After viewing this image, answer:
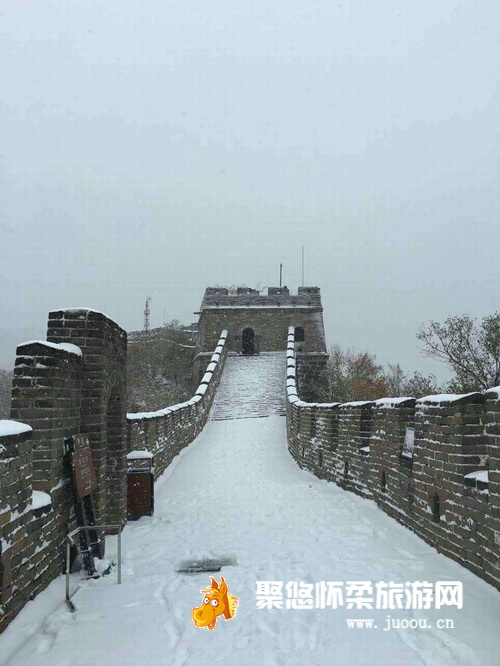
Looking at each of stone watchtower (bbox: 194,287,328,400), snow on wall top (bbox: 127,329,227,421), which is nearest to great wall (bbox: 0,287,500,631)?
snow on wall top (bbox: 127,329,227,421)

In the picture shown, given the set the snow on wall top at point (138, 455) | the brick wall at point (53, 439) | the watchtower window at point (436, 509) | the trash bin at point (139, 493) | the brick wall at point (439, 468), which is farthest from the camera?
the snow on wall top at point (138, 455)

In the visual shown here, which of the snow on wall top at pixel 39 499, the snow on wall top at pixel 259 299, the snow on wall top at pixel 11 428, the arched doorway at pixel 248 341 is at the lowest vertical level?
the snow on wall top at pixel 39 499

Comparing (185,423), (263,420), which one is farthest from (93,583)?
(263,420)

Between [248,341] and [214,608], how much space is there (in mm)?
29183

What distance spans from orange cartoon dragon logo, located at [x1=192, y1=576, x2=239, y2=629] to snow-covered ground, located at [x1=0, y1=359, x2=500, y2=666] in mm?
65

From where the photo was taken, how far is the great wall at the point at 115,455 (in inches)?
150

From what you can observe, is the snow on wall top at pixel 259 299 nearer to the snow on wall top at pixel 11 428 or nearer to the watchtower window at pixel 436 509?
the watchtower window at pixel 436 509

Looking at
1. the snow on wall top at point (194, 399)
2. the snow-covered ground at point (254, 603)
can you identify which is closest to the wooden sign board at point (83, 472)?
the snow-covered ground at point (254, 603)

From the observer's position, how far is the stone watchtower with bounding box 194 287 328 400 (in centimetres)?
3169

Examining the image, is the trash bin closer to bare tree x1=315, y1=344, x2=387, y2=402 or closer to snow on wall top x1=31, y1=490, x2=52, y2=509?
snow on wall top x1=31, y1=490, x2=52, y2=509

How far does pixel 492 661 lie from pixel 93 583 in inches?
120

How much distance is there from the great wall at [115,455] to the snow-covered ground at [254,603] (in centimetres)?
25

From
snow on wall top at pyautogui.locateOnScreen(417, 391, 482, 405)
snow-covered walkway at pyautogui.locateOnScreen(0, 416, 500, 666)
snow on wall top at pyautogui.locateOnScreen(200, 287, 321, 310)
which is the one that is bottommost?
snow-covered walkway at pyautogui.locateOnScreen(0, 416, 500, 666)

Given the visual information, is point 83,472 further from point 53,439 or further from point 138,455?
point 138,455
